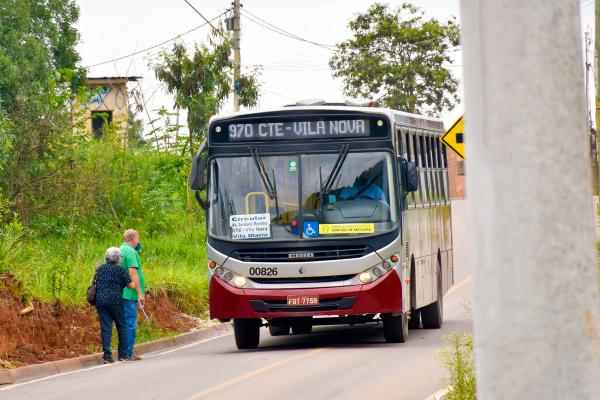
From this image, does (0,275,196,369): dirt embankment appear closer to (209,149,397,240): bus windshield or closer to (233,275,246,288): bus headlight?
(233,275,246,288): bus headlight

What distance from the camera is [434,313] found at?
20.7 metres

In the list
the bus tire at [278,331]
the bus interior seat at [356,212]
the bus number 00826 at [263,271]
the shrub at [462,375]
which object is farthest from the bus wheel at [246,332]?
the shrub at [462,375]

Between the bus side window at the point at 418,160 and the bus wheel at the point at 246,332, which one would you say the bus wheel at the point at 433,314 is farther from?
the bus wheel at the point at 246,332

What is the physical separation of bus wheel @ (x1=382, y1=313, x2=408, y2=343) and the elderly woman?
348cm

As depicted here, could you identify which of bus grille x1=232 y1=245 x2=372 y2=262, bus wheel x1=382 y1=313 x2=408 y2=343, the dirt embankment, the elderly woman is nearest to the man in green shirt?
the elderly woman

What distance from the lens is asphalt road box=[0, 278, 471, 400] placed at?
1298cm

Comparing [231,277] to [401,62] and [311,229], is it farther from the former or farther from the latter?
[401,62]

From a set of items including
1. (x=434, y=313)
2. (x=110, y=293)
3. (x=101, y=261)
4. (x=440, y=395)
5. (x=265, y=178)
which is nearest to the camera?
(x=440, y=395)

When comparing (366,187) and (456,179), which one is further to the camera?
(456,179)

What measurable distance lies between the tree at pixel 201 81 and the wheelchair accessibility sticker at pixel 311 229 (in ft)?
58.8

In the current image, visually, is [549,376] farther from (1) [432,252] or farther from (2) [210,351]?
(1) [432,252]

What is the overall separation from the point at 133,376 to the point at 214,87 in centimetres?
2104

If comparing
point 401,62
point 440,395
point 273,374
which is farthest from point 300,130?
point 401,62

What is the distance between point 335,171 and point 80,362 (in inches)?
166
